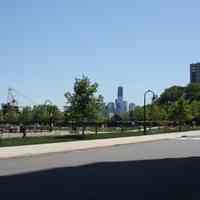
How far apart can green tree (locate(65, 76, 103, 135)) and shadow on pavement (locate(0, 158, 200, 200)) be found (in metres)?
30.5

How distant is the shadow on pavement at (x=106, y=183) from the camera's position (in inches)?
474

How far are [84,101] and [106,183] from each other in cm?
3586

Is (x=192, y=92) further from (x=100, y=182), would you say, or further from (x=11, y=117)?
(x=100, y=182)

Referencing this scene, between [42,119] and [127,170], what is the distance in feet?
315

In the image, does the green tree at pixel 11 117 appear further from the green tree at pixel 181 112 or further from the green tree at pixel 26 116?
the green tree at pixel 181 112

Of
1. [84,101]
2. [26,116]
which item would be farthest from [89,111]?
[26,116]

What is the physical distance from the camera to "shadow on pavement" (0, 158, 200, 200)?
39.5 feet

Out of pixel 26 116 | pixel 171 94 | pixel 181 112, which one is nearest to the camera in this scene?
pixel 181 112

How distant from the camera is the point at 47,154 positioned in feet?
92.1

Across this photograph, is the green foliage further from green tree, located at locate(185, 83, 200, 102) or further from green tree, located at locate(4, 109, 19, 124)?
green tree, located at locate(185, 83, 200, 102)

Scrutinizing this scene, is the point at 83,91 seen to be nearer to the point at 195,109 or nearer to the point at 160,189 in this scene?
the point at 160,189

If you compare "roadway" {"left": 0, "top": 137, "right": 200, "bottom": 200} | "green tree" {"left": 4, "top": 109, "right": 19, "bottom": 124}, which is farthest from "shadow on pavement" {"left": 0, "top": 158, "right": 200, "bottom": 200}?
"green tree" {"left": 4, "top": 109, "right": 19, "bottom": 124}

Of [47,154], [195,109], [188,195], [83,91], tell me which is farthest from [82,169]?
[195,109]

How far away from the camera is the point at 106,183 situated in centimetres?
1455
